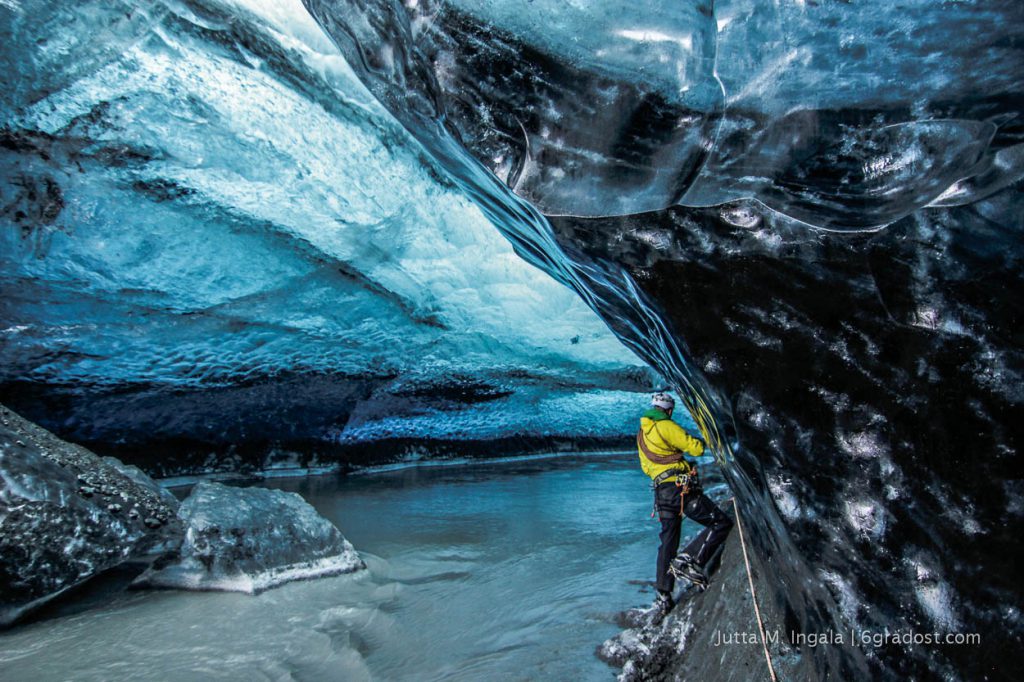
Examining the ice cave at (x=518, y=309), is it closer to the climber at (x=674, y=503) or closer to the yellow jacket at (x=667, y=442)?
the climber at (x=674, y=503)

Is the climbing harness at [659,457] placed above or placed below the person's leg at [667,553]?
above

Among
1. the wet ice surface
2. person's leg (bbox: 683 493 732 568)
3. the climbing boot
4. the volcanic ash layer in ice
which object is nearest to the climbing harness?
person's leg (bbox: 683 493 732 568)

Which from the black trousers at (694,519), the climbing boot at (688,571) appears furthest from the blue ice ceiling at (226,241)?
the climbing boot at (688,571)

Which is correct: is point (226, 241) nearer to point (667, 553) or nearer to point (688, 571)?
point (667, 553)

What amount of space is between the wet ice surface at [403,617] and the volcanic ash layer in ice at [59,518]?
0.66 feet

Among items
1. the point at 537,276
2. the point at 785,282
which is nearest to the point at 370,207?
the point at 537,276

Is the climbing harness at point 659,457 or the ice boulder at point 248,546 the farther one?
the ice boulder at point 248,546

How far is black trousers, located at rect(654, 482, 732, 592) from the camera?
106 inches

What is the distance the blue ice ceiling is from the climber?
3137 mm

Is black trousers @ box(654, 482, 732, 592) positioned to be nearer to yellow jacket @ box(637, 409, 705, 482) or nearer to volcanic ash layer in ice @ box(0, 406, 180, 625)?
yellow jacket @ box(637, 409, 705, 482)

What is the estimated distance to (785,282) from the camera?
144 cm

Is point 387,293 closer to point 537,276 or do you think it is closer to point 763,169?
point 537,276

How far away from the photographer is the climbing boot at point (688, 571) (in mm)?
2629

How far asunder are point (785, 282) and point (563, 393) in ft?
26.6
